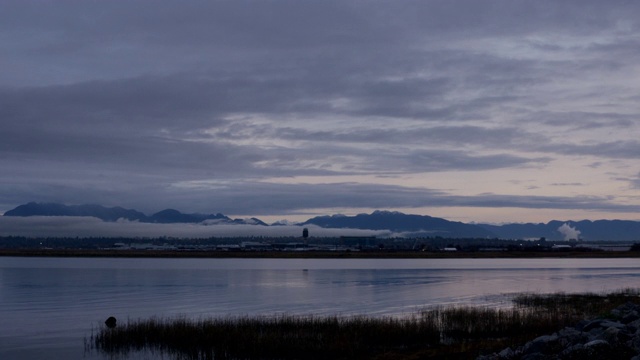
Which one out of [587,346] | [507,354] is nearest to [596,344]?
[587,346]

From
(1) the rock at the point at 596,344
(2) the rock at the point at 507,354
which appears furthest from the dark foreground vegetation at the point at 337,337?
(1) the rock at the point at 596,344

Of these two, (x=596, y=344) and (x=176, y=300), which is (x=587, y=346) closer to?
(x=596, y=344)

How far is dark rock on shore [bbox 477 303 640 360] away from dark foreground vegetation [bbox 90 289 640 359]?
125 inches

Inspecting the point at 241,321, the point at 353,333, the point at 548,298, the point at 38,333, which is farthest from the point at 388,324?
the point at 548,298

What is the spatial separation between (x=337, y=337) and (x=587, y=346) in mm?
12233

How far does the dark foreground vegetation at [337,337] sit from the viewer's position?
28.3 m

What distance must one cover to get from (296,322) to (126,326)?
811 centimetres

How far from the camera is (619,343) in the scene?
69.6ft

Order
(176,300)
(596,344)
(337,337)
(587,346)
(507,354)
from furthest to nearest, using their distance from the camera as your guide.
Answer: (176,300) < (337,337) < (507,354) < (596,344) < (587,346)

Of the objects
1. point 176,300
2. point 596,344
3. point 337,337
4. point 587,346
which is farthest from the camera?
Answer: point 176,300

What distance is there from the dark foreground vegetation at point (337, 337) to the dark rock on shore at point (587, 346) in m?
3.19

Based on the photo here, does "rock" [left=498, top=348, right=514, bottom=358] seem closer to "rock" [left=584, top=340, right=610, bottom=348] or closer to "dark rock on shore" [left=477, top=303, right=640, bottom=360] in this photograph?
"dark rock on shore" [left=477, top=303, right=640, bottom=360]

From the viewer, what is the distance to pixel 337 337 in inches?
1185

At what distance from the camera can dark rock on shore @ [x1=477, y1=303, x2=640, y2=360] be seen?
19.8 m
